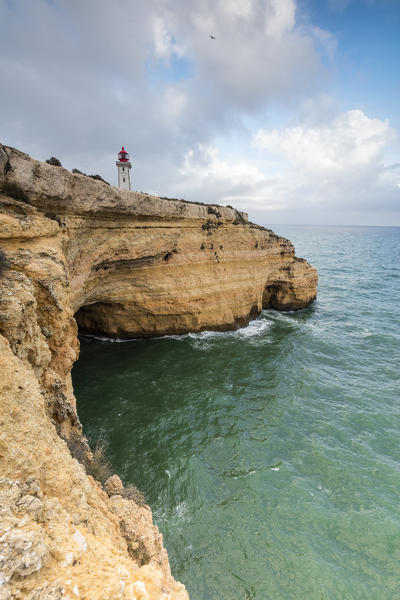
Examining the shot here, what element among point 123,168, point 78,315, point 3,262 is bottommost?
point 78,315

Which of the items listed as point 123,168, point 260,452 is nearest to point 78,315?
point 123,168

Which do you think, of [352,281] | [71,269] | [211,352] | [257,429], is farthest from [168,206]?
[352,281]

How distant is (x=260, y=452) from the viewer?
992 cm

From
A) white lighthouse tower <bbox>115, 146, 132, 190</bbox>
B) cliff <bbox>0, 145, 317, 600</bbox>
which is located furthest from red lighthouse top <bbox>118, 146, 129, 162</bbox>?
cliff <bbox>0, 145, 317, 600</bbox>

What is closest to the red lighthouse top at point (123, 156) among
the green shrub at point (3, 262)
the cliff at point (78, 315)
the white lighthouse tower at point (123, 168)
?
the white lighthouse tower at point (123, 168)

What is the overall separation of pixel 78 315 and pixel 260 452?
14543mm

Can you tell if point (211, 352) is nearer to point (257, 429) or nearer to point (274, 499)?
point (257, 429)

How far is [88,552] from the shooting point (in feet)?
9.62

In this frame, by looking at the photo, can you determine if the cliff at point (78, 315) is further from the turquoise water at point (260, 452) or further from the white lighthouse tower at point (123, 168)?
the white lighthouse tower at point (123, 168)

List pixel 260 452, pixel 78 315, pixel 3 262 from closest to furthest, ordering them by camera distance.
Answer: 1. pixel 3 262
2. pixel 260 452
3. pixel 78 315

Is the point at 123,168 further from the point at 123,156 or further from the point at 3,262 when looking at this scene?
the point at 3,262

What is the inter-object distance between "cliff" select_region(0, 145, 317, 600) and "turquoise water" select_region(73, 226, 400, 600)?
9.35ft

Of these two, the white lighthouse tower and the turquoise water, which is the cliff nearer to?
Result: the turquoise water

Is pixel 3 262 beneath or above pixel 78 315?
above
